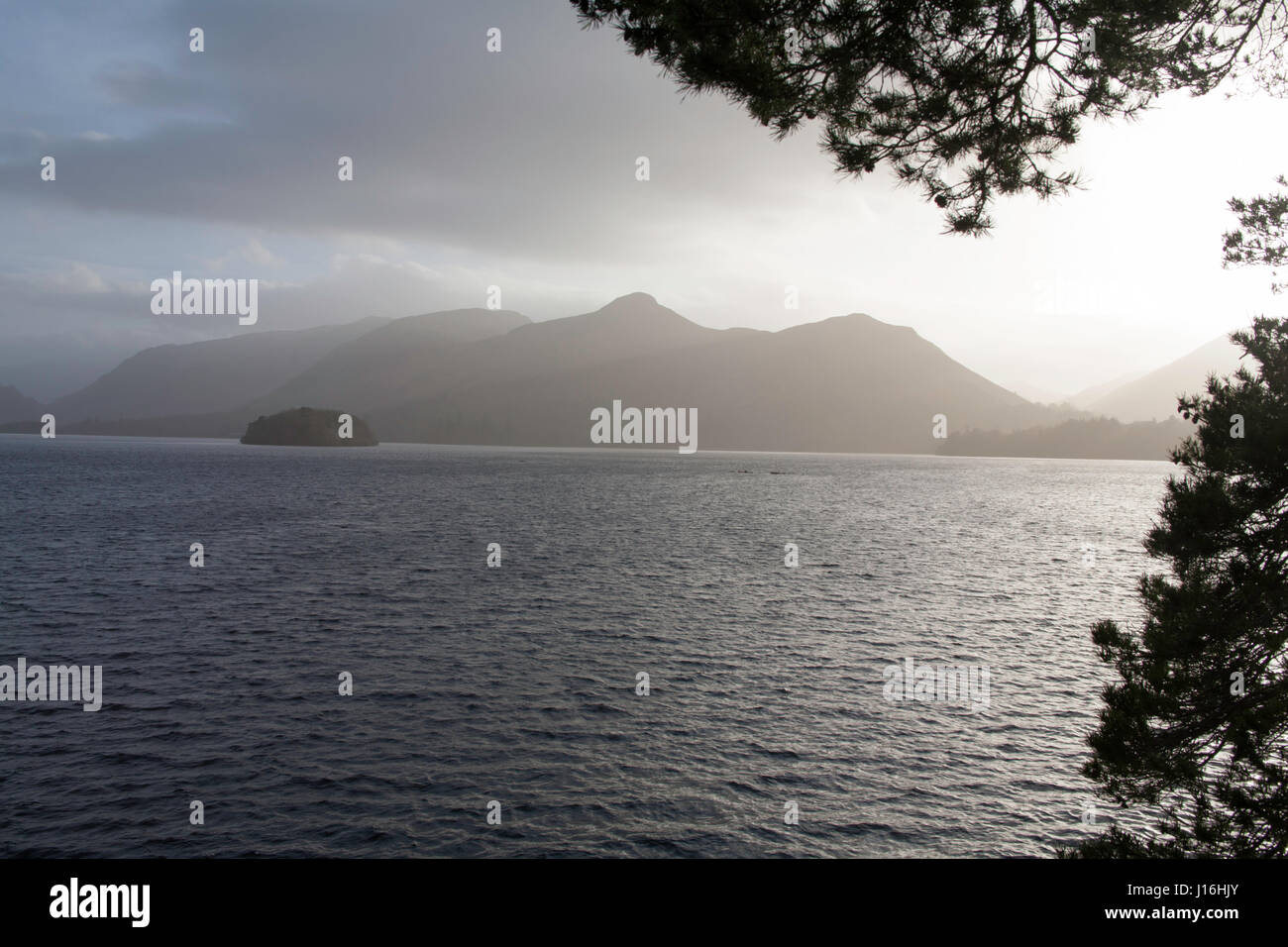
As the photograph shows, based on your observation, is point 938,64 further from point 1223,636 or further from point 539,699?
point 539,699

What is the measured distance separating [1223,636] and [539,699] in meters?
19.9

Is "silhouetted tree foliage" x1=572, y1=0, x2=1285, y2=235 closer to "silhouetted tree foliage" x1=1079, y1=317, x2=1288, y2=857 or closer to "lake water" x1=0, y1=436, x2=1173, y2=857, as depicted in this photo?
"silhouetted tree foliage" x1=1079, y1=317, x2=1288, y2=857

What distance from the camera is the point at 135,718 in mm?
24156

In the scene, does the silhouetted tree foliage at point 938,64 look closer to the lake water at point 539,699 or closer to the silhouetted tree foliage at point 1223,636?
the silhouetted tree foliage at point 1223,636

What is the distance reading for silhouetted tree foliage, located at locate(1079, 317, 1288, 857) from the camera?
41.9 feet

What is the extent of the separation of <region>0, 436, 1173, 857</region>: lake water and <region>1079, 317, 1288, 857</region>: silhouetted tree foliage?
5288 millimetres

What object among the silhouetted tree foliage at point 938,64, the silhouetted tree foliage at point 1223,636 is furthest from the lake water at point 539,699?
the silhouetted tree foliage at point 938,64

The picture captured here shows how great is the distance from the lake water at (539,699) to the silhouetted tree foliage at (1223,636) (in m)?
5.29

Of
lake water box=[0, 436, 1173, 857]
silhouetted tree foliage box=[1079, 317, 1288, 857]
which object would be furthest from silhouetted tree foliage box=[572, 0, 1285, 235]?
lake water box=[0, 436, 1173, 857]

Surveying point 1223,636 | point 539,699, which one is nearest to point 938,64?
point 1223,636

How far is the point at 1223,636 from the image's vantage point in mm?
13352

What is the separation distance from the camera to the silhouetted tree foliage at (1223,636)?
12758 mm
